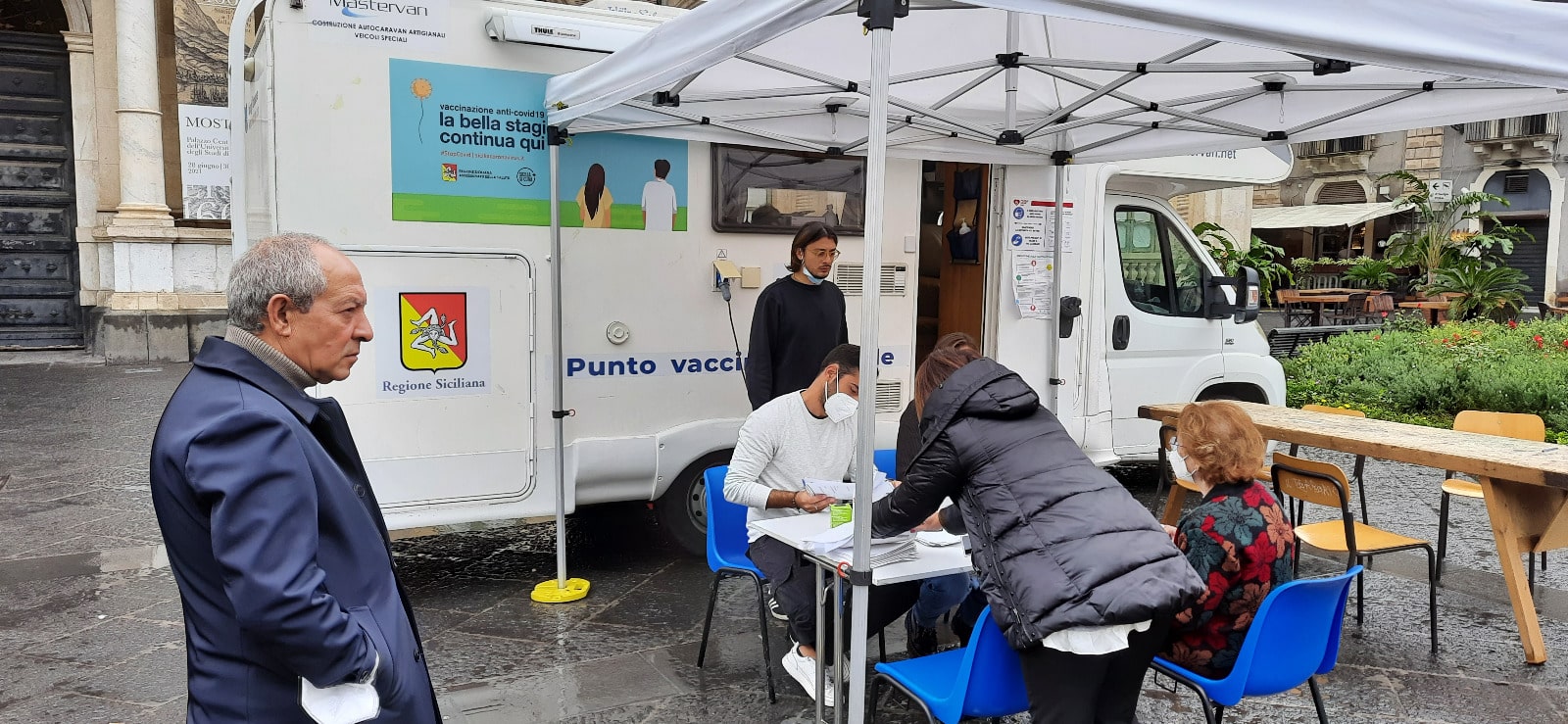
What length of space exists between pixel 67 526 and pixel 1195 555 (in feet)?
20.7

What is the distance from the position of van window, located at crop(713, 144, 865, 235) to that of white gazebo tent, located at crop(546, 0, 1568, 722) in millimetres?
135

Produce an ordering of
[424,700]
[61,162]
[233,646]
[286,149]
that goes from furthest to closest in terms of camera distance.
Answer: [61,162], [286,149], [424,700], [233,646]

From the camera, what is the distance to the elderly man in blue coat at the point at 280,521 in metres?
1.67

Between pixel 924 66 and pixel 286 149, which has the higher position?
pixel 924 66

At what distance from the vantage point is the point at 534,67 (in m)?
4.90

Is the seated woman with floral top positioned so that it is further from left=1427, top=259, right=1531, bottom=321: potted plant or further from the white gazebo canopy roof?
left=1427, top=259, right=1531, bottom=321: potted plant

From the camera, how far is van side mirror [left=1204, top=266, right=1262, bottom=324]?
673cm

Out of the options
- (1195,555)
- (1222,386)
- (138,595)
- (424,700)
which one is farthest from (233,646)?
(1222,386)

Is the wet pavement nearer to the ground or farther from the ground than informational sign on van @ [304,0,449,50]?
nearer to the ground

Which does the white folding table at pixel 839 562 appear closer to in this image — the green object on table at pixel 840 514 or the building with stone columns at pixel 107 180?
the green object on table at pixel 840 514

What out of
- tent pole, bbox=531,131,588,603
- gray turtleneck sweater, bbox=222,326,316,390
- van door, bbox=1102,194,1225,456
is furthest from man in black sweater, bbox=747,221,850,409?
gray turtleneck sweater, bbox=222,326,316,390

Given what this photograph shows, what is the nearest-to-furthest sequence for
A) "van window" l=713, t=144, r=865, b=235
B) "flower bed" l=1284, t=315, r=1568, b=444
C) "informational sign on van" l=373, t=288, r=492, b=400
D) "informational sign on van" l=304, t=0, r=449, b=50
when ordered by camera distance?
1. "informational sign on van" l=304, t=0, r=449, b=50
2. "informational sign on van" l=373, t=288, r=492, b=400
3. "van window" l=713, t=144, r=865, b=235
4. "flower bed" l=1284, t=315, r=1568, b=444

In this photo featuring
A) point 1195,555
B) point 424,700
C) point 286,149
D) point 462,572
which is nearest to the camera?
point 424,700

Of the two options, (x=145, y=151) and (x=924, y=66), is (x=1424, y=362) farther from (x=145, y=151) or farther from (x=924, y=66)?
(x=145, y=151)
